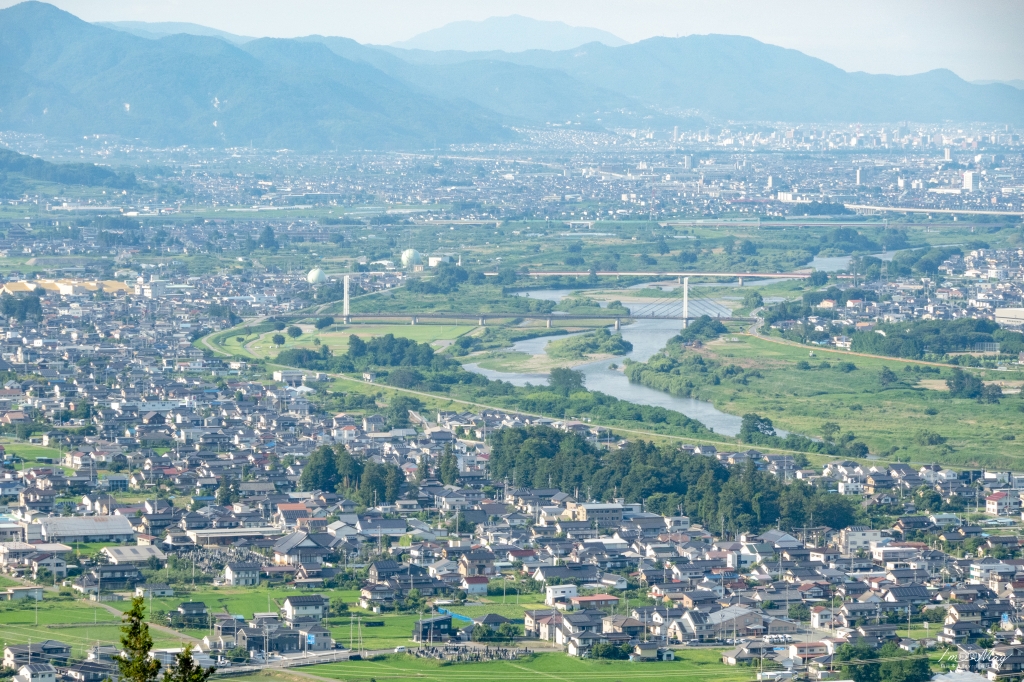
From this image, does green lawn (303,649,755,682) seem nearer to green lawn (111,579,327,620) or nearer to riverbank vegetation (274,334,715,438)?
green lawn (111,579,327,620)

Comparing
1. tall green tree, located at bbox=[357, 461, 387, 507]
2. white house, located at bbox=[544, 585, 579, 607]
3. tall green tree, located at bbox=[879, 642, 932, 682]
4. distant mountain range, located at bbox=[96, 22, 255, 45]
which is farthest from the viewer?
distant mountain range, located at bbox=[96, 22, 255, 45]

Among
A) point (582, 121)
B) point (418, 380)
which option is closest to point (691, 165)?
point (582, 121)

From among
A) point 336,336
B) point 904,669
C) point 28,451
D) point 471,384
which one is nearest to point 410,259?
point 336,336

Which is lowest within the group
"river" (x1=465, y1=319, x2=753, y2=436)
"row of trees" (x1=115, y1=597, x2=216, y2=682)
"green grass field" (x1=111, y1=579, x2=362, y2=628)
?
"river" (x1=465, y1=319, x2=753, y2=436)

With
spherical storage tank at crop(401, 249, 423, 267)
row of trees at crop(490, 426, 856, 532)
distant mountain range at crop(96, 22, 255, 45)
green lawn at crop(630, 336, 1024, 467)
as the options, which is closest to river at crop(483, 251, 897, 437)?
green lawn at crop(630, 336, 1024, 467)

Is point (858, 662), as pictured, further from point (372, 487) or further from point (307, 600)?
point (372, 487)

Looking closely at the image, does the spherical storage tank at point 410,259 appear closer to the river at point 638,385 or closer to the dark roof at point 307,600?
the river at point 638,385
